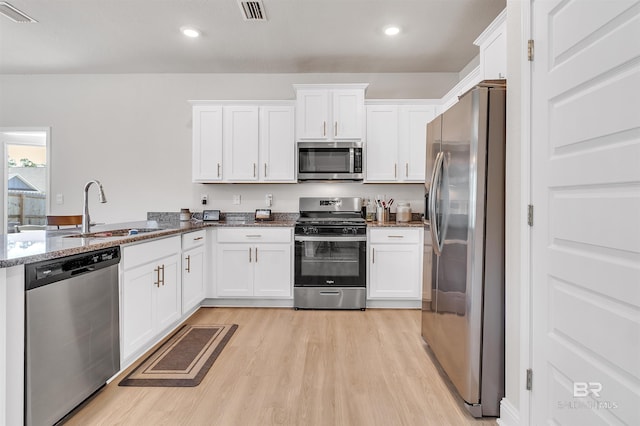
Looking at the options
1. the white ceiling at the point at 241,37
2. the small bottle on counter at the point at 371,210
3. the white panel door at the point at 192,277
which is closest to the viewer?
the white ceiling at the point at 241,37

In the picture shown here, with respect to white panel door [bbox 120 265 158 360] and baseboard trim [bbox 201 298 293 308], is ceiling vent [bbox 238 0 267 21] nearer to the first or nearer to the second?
white panel door [bbox 120 265 158 360]

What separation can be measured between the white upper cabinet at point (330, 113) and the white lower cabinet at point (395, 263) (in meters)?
1.16

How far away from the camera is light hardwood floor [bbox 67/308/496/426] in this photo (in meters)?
1.75

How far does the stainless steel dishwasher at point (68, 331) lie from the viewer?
147 centimetres

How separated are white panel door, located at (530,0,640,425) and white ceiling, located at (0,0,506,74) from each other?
170 cm

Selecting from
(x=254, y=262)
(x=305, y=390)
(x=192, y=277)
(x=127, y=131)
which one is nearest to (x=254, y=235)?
(x=254, y=262)

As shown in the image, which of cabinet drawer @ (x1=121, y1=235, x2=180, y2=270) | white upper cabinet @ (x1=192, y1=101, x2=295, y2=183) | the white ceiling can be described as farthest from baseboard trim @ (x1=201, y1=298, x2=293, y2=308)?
the white ceiling

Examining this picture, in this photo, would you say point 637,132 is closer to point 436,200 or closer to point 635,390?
point 635,390

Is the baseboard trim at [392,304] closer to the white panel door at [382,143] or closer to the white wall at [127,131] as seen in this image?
the white panel door at [382,143]

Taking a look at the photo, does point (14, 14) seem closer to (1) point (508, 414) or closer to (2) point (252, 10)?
(2) point (252, 10)

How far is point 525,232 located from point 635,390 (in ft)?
2.26

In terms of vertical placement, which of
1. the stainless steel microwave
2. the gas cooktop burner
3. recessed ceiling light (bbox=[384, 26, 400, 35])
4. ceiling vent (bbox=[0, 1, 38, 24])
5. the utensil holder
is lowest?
the gas cooktop burner

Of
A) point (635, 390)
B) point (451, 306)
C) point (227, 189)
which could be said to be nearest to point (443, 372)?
point (451, 306)

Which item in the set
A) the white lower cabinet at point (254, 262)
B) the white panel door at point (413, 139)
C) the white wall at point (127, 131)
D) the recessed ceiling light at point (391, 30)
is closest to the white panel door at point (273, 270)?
the white lower cabinet at point (254, 262)
